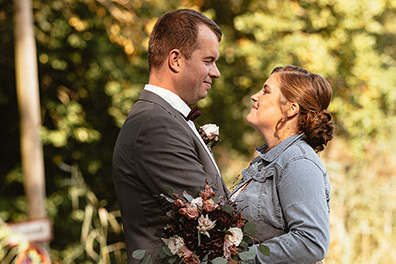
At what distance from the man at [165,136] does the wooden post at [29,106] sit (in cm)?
587

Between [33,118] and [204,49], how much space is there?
19.9 ft

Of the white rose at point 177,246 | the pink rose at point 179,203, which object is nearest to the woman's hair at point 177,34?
the pink rose at point 179,203

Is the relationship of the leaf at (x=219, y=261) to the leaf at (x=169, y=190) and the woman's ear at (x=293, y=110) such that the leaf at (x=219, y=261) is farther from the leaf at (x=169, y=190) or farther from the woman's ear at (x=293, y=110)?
the woman's ear at (x=293, y=110)

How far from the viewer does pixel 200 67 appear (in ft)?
8.21

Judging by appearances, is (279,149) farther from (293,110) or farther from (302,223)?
(302,223)

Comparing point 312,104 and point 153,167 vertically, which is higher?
point 312,104

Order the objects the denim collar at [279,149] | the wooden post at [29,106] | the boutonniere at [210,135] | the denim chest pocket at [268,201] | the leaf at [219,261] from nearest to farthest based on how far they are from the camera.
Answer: the leaf at [219,261] < the denim chest pocket at [268,201] < the denim collar at [279,149] < the boutonniere at [210,135] < the wooden post at [29,106]

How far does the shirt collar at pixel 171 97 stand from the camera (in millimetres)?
2471

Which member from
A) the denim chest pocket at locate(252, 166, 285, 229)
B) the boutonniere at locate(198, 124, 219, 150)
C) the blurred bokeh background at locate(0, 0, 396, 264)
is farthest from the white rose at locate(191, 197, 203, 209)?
the blurred bokeh background at locate(0, 0, 396, 264)

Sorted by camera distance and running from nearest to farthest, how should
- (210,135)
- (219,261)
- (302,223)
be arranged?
(219,261) → (302,223) → (210,135)

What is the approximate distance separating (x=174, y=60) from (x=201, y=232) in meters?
0.84

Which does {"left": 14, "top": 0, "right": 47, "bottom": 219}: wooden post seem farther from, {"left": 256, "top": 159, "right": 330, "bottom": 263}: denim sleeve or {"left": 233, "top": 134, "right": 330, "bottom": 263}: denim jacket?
{"left": 256, "top": 159, "right": 330, "bottom": 263}: denim sleeve

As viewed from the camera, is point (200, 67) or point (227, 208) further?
point (200, 67)

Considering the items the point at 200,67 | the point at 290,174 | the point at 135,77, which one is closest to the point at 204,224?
the point at 290,174
